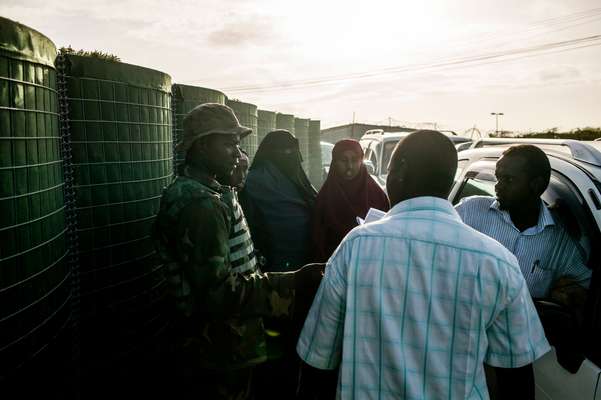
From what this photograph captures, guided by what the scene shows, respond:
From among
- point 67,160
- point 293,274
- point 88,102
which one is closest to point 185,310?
point 293,274

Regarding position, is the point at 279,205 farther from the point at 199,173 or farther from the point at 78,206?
the point at 199,173

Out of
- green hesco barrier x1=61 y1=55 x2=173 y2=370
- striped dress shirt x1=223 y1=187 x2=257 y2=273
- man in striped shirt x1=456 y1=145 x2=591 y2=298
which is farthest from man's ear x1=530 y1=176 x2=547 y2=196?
green hesco barrier x1=61 y1=55 x2=173 y2=370

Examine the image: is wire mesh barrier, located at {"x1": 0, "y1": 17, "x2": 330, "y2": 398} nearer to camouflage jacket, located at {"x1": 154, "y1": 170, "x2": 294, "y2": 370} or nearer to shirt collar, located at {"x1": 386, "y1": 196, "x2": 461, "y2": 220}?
camouflage jacket, located at {"x1": 154, "y1": 170, "x2": 294, "y2": 370}

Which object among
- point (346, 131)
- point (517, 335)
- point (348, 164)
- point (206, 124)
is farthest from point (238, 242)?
point (346, 131)

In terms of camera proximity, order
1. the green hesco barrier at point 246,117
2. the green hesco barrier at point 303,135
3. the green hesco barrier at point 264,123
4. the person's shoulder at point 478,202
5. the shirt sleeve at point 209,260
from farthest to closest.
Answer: the green hesco barrier at point 303,135
the green hesco barrier at point 264,123
the green hesco barrier at point 246,117
the person's shoulder at point 478,202
the shirt sleeve at point 209,260

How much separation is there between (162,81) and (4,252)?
6.20ft

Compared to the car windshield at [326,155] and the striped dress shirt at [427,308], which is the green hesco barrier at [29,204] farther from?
the car windshield at [326,155]

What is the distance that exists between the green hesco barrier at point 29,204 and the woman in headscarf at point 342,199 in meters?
2.12

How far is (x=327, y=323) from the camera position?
5.32ft

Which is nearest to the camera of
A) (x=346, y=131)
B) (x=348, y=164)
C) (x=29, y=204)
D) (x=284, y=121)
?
(x=29, y=204)

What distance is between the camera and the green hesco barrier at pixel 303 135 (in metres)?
12.7

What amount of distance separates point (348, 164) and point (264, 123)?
465 centimetres

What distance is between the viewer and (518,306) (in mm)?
1444

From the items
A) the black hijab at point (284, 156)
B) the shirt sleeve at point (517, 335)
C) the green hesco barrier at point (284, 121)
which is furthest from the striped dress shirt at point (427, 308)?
the green hesco barrier at point (284, 121)
